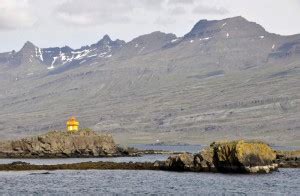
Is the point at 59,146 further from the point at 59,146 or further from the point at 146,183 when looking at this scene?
the point at 146,183

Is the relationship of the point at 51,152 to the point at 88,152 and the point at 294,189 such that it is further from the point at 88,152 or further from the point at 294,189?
the point at 294,189

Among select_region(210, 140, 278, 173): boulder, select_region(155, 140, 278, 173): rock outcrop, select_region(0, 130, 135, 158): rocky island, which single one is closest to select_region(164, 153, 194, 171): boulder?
select_region(155, 140, 278, 173): rock outcrop

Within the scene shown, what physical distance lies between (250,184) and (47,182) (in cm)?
2637

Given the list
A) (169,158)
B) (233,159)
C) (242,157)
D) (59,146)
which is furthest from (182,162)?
(59,146)

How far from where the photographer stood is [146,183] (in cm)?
9506

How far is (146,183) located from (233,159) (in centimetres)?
1471

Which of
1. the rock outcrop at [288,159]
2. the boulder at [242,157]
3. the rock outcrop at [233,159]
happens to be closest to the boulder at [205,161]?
the rock outcrop at [233,159]

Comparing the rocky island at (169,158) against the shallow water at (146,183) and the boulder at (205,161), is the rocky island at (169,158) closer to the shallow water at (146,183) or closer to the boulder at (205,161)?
the boulder at (205,161)

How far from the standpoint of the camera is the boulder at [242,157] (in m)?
101

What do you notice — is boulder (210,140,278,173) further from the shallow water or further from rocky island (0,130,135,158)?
rocky island (0,130,135,158)

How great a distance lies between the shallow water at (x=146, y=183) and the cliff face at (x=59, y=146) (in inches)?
2481

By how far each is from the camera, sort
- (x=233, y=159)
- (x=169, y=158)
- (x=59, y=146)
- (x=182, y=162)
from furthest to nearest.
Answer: (x=59, y=146), (x=169, y=158), (x=182, y=162), (x=233, y=159)

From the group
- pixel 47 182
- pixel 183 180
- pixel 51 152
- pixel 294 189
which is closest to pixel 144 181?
pixel 183 180

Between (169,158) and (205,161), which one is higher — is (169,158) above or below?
above
